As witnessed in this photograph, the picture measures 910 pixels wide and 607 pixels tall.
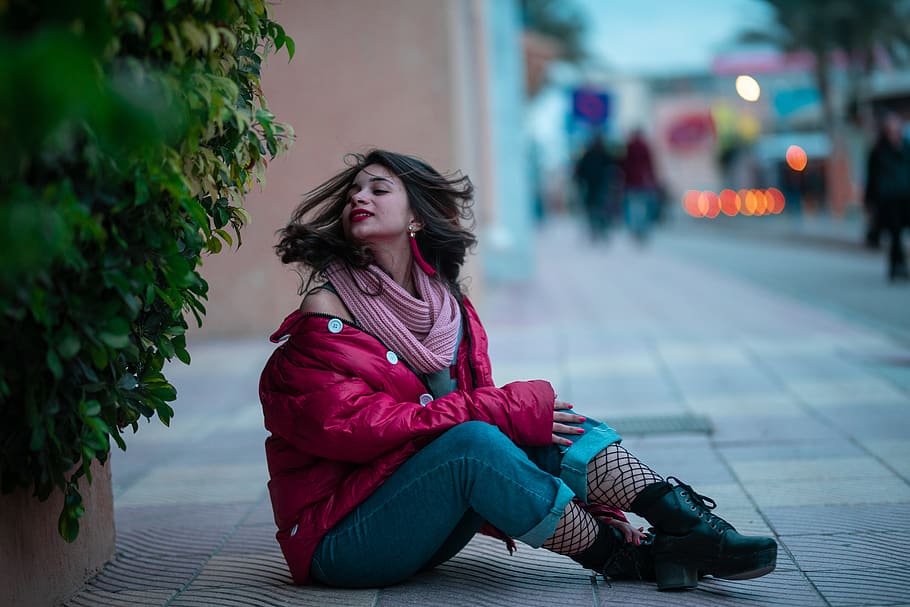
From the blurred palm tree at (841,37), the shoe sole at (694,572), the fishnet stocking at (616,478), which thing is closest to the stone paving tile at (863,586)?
the shoe sole at (694,572)

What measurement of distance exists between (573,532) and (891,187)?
36.9 ft

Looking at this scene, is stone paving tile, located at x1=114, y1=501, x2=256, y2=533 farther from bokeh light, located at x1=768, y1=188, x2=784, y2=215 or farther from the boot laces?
bokeh light, located at x1=768, y1=188, x2=784, y2=215

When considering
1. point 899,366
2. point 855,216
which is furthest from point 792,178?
point 899,366

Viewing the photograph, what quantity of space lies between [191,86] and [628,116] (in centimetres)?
7949

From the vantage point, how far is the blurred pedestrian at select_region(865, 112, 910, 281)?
1295cm

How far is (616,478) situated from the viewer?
10.1 feet

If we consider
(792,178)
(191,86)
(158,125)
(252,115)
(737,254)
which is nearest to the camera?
(158,125)

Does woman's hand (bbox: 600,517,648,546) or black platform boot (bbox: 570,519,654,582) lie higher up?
woman's hand (bbox: 600,517,648,546)

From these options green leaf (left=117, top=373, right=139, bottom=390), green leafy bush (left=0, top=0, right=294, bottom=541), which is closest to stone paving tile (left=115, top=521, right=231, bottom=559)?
green leafy bush (left=0, top=0, right=294, bottom=541)

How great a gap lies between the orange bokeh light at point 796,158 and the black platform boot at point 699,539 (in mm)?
40444

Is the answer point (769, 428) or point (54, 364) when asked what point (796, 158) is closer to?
point (769, 428)

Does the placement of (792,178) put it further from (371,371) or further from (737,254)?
(371,371)

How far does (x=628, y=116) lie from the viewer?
3142 inches

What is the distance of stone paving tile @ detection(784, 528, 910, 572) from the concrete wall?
2285 millimetres
